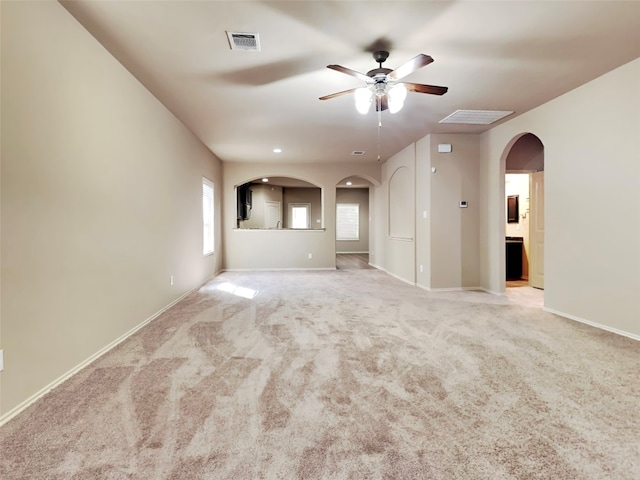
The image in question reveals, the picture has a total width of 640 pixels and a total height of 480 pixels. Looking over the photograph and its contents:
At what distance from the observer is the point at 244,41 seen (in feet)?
8.43

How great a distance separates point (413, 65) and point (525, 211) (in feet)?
16.3

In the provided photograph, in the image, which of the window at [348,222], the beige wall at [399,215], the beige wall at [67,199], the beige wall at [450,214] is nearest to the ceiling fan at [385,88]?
the beige wall at [67,199]

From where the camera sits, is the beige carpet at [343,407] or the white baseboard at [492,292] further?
the white baseboard at [492,292]

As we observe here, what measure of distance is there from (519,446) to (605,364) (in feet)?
4.98

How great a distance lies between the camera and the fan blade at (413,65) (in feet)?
7.49

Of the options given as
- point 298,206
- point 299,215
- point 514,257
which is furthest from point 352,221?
point 514,257

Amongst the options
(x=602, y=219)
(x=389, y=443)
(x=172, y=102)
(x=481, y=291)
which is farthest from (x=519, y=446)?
(x=172, y=102)

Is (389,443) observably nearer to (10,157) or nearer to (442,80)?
(10,157)

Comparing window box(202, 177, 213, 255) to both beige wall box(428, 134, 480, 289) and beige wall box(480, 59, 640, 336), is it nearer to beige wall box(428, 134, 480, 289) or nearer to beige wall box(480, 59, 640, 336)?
beige wall box(428, 134, 480, 289)

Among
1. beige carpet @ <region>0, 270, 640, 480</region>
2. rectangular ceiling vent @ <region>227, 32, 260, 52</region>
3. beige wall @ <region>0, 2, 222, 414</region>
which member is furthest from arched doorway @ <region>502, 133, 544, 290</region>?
beige wall @ <region>0, 2, 222, 414</region>

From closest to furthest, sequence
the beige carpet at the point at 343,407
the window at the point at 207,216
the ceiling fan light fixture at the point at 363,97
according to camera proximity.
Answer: the beige carpet at the point at 343,407, the ceiling fan light fixture at the point at 363,97, the window at the point at 207,216

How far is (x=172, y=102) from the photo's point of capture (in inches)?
152

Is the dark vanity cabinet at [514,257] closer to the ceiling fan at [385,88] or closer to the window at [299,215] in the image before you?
the ceiling fan at [385,88]

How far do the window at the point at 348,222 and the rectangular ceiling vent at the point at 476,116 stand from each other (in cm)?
760
